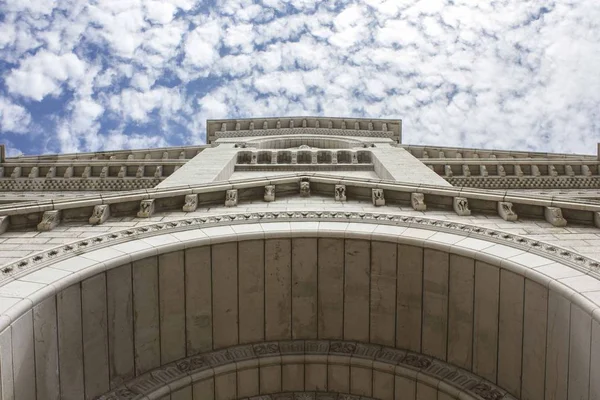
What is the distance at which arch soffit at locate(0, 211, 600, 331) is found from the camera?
8.41 m

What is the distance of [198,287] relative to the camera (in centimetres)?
1056

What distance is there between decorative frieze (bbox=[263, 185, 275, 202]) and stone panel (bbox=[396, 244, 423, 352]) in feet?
13.4

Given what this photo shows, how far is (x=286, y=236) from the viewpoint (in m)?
11.0

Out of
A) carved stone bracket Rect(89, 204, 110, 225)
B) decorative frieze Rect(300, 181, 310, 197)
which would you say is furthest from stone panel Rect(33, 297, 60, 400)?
decorative frieze Rect(300, 181, 310, 197)

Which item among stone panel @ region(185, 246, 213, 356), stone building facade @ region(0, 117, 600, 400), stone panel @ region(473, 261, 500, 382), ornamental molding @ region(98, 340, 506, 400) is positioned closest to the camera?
stone building facade @ region(0, 117, 600, 400)

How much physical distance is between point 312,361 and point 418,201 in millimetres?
4524

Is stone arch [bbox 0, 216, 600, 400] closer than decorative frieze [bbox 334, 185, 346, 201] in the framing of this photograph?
Yes

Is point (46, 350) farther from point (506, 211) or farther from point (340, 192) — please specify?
point (506, 211)

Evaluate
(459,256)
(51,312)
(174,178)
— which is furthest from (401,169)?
(51,312)

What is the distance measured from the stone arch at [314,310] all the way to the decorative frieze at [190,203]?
1.33 meters

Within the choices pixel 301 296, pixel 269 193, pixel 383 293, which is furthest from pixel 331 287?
pixel 269 193

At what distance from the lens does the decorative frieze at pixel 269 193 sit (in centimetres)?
1352

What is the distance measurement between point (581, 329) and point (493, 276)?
194 centimetres

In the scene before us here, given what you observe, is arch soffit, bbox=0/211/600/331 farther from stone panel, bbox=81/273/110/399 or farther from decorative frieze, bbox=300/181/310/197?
decorative frieze, bbox=300/181/310/197
